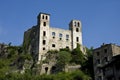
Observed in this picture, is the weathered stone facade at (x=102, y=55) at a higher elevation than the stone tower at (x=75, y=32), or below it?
below

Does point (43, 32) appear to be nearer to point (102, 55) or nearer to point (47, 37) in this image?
point (47, 37)

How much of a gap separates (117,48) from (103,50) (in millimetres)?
2963

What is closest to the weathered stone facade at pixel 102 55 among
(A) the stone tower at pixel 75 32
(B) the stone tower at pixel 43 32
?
(B) the stone tower at pixel 43 32

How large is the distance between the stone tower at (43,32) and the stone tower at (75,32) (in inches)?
305

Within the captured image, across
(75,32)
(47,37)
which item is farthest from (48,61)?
(75,32)

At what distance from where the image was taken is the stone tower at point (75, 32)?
89.4 m

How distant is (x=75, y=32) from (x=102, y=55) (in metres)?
25.1

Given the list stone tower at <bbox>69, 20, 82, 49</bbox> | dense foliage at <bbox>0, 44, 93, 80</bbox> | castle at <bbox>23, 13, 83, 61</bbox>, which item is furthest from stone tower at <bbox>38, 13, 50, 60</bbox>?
stone tower at <bbox>69, 20, 82, 49</bbox>

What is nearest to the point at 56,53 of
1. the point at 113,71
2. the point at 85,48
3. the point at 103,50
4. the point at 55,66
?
the point at 55,66

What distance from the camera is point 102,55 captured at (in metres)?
67.1

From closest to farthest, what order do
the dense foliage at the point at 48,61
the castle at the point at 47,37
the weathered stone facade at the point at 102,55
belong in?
the weathered stone facade at the point at 102,55 < the dense foliage at the point at 48,61 < the castle at the point at 47,37

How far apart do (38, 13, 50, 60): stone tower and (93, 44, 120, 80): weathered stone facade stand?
62.1ft

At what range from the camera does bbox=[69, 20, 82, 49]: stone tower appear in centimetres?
8944

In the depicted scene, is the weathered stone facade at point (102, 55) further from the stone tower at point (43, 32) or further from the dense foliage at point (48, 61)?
the stone tower at point (43, 32)
